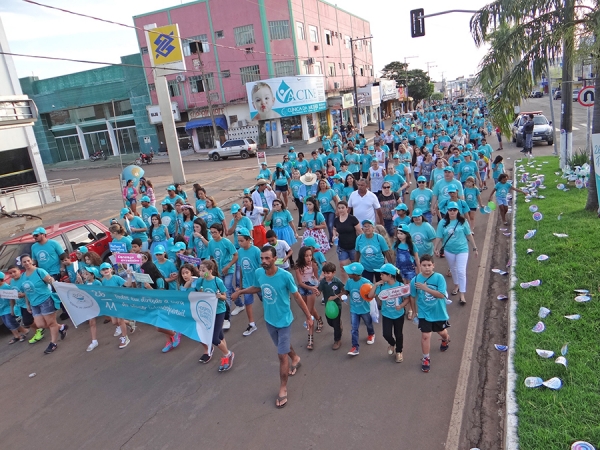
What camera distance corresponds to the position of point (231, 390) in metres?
5.68

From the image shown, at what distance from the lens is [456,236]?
7.01m

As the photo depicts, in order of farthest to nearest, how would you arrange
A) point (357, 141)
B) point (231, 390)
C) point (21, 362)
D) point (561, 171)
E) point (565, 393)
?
1. point (357, 141)
2. point (561, 171)
3. point (21, 362)
4. point (231, 390)
5. point (565, 393)

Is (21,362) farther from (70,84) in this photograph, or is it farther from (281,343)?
(70,84)

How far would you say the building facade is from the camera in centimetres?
4531

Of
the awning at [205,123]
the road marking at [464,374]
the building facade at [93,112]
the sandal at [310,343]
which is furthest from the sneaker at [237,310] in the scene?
the building facade at [93,112]

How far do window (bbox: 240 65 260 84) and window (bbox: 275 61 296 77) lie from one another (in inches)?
68.3

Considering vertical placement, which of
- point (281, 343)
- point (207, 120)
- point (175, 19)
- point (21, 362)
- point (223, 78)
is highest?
point (175, 19)

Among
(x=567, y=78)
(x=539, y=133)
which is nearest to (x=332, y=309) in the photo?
(x=567, y=78)

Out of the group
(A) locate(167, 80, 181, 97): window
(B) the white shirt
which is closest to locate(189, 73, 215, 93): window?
(A) locate(167, 80, 181, 97): window

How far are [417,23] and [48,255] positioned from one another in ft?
45.6

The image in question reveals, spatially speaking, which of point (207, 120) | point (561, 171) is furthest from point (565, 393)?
point (207, 120)

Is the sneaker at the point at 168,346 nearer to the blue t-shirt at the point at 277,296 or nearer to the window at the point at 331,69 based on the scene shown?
the blue t-shirt at the point at 277,296

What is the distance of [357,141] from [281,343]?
1585 centimetres

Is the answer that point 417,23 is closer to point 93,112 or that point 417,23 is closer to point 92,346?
point 92,346
